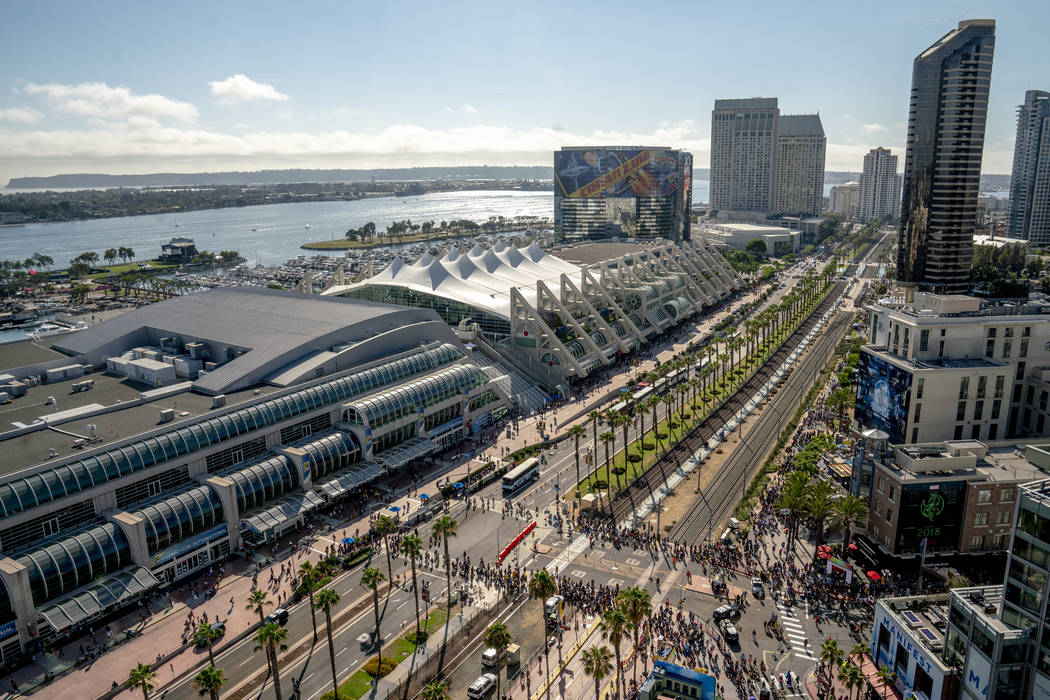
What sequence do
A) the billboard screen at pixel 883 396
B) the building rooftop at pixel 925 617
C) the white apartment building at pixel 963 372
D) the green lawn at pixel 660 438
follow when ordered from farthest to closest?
the green lawn at pixel 660 438
the billboard screen at pixel 883 396
the white apartment building at pixel 963 372
the building rooftop at pixel 925 617

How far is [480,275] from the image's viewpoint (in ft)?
436

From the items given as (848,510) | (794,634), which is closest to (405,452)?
(794,634)

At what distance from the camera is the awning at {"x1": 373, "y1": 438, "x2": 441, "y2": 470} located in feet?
252

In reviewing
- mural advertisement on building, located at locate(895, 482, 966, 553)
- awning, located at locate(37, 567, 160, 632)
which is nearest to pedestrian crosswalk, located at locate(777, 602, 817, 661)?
mural advertisement on building, located at locate(895, 482, 966, 553)

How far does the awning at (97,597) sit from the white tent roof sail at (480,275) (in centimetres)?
6939

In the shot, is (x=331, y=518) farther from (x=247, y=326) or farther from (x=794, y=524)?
(x=794, y=524)

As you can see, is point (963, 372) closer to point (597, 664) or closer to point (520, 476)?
point (520, 476)

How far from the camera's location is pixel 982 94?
146 m

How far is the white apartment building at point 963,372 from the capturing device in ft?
241

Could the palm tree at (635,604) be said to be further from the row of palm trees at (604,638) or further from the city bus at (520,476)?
the city bus at (520,476)

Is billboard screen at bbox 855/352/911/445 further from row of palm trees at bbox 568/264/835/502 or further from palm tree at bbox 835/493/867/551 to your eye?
row of palm trees at bbox 568/264/835/502

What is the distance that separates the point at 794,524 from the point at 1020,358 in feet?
123

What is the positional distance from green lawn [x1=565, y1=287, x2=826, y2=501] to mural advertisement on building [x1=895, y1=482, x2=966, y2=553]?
27.9 m

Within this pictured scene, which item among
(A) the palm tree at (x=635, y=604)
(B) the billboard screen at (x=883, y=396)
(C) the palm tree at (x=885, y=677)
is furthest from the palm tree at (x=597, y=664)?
(B) the billboard screen at (x=883, y=396)
